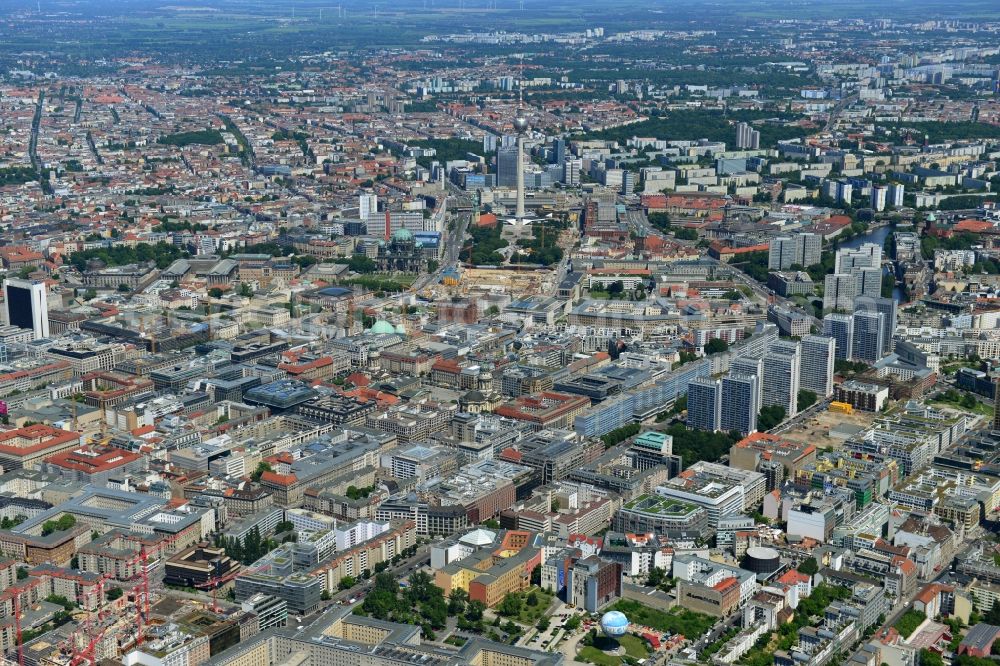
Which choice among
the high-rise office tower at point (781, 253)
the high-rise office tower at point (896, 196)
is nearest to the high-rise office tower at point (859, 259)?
the high-rise office tower at point (781, 253)

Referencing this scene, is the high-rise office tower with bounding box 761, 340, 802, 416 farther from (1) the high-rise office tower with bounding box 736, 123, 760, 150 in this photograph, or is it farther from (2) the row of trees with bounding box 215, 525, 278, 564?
(1) the high-rise office tower with bounding box 736, 123, 760, 150

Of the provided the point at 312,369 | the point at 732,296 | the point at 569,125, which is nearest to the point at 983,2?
the point at 569,125

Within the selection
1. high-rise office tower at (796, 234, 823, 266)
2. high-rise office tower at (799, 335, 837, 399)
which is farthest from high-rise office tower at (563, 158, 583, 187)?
high-rise office tower at (799, 335, 837, 399)

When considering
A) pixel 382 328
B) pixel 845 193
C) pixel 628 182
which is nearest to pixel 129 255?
pixel 382 328

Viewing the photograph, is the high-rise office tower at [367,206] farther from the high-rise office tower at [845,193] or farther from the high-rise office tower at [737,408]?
the high-rise office tower at [737,408]

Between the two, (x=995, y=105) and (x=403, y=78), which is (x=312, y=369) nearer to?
(x=995, y=105)
